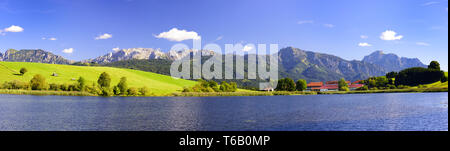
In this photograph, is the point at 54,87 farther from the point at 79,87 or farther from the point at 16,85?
the point at 16,85

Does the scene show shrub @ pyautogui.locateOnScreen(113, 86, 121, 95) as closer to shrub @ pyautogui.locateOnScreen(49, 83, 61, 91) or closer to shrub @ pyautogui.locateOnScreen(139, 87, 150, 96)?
shrub @ pyautogui.locateOnScreen(139, 87, 150, 96)

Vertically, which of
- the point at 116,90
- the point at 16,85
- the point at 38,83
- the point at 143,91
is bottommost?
the point at 143,91

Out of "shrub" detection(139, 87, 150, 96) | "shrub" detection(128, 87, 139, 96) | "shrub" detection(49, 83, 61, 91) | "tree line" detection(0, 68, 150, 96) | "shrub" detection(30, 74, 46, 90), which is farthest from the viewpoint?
"shrub" detection(139, 87, 150, 96)

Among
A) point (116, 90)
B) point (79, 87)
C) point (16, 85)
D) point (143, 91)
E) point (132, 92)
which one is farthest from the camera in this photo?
point (143, 91)

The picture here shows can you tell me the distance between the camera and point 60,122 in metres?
56.0

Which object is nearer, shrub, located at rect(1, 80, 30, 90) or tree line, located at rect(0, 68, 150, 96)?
shrub, located at rect(1, 80, 30, 90)

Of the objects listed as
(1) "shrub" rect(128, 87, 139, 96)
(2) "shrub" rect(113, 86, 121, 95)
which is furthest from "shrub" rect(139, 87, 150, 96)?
(2) "shrub" rect(113, 86, 121, 95)

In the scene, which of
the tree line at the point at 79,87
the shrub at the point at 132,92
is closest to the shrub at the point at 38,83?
the tree line at the point at 79,87

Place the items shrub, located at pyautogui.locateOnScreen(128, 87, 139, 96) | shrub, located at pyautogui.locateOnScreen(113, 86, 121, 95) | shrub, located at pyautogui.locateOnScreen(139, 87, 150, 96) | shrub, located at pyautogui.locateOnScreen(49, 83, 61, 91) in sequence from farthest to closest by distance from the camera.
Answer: shrub, located at pyautogui.locateOnScreen(139, 87, 150, 96) → shrub, located at pyautogui.locateOnScreen(128, 87, 139, 96) → shrub, located at pyautogui.locateOnScreen(113, 86, 121, 95) → shrub, located at pyautogui.locateOnScreen(49, 83, 61, 91)

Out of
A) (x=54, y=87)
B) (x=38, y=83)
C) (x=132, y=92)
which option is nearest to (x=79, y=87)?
(x=54, y=87)
